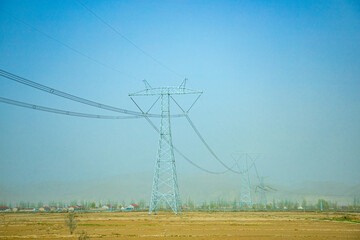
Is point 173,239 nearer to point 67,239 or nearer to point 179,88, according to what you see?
point 67,239

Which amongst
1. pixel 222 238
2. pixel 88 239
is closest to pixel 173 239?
pixel 222 238

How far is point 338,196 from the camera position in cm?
18075

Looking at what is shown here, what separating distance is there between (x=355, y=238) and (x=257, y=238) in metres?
6.74

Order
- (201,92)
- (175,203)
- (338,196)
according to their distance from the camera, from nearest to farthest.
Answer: (201,92) → (175,203) → (338,196)

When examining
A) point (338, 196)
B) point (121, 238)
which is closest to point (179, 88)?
point (121, 238)

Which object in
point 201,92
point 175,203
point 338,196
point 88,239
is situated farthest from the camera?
point 338,196

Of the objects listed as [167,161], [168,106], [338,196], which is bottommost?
[338,196]

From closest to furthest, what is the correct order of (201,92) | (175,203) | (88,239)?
(88,239)
(201,92)
(175,203)

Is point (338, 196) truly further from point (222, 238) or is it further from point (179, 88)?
point (222, 238)

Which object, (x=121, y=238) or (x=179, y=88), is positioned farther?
(x=179, y=88)

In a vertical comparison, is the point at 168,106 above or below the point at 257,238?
above

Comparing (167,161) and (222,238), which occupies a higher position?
(167,161)

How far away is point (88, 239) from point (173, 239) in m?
5.72

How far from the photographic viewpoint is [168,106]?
2002 inches
